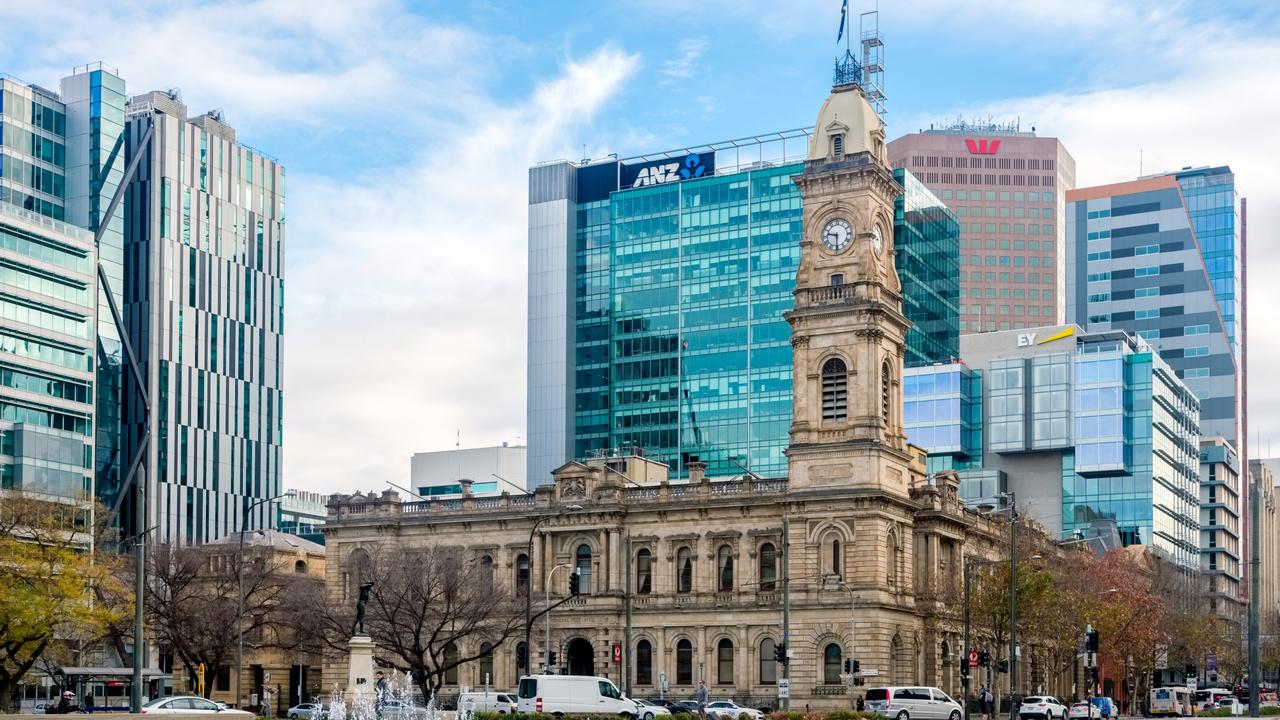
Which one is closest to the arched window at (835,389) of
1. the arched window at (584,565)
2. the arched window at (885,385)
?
the arched window at (885,385)

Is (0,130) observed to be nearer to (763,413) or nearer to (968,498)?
(763,413)

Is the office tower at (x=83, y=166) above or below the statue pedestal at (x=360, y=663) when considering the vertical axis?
above

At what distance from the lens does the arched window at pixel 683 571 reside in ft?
308

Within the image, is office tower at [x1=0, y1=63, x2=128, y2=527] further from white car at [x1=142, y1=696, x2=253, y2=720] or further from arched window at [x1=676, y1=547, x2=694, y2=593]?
white car at [x1=142, y1=696, x2=253, y2=720]

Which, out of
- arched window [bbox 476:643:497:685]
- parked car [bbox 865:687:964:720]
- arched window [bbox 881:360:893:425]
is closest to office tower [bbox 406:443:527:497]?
arched window [bbox 476:643:497:685]

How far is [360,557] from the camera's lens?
97.4 m

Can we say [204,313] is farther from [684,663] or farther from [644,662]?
[684,663]

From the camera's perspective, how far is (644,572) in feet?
312

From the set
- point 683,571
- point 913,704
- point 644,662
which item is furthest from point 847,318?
point 913,704

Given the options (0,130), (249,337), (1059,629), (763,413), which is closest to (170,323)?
(249,337)

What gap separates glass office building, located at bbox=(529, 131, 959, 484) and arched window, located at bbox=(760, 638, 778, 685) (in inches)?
2293

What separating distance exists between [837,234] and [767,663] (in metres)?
24.2

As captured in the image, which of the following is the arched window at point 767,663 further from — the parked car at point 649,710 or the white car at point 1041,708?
the white car at point 1041,708

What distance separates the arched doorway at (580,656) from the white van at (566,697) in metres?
26.9
